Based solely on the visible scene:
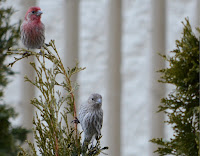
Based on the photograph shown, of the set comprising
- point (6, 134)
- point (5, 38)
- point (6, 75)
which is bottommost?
point (6, 134)

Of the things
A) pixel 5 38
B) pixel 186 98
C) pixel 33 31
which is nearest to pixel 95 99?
pixel 33 31

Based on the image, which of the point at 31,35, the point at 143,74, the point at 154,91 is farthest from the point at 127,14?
the point at 31,35

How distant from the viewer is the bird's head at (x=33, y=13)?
0.74 m

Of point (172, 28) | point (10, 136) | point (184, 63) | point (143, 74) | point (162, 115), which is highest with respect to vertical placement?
point (172, 28)

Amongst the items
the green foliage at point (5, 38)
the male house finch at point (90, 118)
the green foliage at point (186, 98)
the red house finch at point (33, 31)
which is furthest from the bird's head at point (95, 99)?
the green foliage at point (5, 38)

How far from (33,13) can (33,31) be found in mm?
43

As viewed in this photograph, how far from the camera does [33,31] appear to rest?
2.48 ft

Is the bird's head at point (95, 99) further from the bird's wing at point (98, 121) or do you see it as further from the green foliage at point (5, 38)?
the green foliage at point (5, 38)

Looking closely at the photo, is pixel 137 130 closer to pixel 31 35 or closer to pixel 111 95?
pixel 111 95

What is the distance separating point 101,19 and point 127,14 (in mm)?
328

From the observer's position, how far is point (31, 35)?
76 cm

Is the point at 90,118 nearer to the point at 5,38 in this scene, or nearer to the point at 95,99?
the point at 95,99

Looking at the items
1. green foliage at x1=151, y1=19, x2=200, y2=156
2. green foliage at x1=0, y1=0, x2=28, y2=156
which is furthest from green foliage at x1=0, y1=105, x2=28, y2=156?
green foliage at x1=151, y1=19, x2=200, y2=156

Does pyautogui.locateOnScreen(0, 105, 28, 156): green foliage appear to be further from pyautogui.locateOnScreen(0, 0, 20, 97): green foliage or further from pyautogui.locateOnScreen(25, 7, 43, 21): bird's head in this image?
pyautogui.locateOnScreen(25, 7, 43, 21): bird's head
